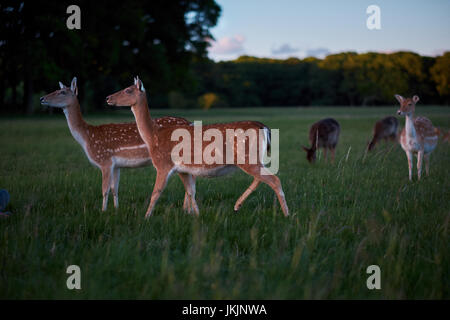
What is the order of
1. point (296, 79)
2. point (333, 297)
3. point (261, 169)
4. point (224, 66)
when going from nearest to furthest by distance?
point (333, 297), point (261, 169), point (296, 79), point (224, 66)

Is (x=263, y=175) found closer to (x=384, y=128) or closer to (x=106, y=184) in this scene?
(x=106, y=184)

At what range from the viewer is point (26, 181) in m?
6.69

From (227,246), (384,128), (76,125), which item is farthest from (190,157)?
(384,128)

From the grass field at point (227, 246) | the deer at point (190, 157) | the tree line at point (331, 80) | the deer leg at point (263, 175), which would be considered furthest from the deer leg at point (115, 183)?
the tree line at point (331, 80)

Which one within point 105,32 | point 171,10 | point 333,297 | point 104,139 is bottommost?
point 333,297

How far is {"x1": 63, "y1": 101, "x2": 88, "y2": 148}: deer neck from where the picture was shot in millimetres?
6004

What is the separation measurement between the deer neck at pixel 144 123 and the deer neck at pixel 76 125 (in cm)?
111

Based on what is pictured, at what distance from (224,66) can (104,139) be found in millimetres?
82684

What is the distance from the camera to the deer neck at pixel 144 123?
5.38m

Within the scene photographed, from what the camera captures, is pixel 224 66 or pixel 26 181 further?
pixel 224 66

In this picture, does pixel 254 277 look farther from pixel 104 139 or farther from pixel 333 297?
pixel 104 139

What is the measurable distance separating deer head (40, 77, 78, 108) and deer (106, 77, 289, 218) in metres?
1.14

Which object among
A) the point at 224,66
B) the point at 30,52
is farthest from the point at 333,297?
the point at 224,66

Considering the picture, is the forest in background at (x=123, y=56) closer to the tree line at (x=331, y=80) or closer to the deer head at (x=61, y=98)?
the tree line at (x=331, y=80)
